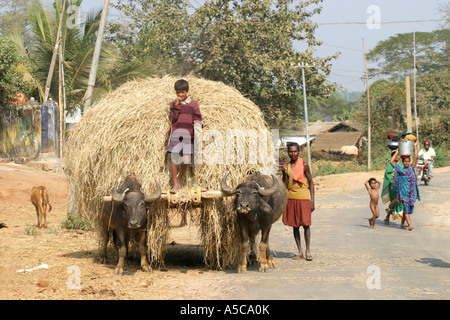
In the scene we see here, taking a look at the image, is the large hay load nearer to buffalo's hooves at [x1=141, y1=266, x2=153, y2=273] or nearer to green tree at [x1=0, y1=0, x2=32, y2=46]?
buffalo's hooves at [x1=141, y1=266, x2=153, y2=273]

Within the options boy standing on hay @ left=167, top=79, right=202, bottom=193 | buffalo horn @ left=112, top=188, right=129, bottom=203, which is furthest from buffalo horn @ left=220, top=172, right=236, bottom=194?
buffalo horn @ left=112, top=188, right=129, bottom=203

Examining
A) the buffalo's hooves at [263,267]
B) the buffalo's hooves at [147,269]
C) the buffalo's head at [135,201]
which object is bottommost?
the buffalo's hooves at [263,267]

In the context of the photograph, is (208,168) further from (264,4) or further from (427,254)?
(264,4)

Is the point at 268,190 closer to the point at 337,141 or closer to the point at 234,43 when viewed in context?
the point at 234,43

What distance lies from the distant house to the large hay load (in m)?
36.7

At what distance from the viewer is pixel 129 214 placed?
823 centimetres

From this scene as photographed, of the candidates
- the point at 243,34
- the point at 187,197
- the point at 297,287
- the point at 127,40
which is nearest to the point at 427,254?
the point at 297,287

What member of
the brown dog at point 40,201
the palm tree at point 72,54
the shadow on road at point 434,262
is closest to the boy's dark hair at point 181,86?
the shadow on road at point 434,262

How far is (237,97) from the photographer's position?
31.6 feet

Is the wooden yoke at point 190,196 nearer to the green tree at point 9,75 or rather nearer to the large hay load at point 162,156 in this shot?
the large hay load at point 162,156

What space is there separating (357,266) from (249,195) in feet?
6.56

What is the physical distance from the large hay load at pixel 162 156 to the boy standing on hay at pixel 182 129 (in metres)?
0.19

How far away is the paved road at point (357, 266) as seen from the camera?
708 cm

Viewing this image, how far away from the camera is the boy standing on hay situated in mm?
8602
